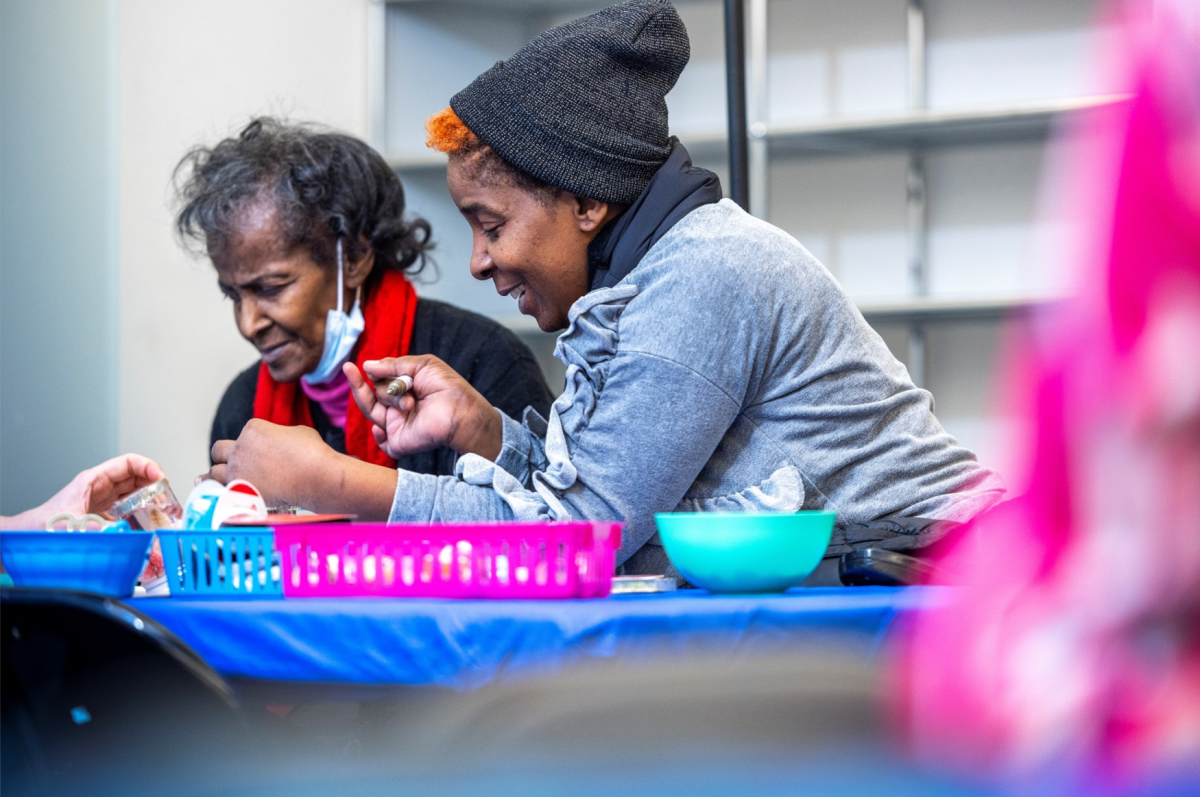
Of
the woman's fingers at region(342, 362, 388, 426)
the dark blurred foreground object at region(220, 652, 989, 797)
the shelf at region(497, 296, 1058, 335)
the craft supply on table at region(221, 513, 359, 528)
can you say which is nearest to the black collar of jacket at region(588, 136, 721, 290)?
the woman's fingers at region(342, 362, 388, 426)

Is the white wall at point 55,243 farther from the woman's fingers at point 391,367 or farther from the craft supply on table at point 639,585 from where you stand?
the craft supply on table at point 639,585

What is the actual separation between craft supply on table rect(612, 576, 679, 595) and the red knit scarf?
3.84 ft

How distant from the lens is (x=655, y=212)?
1.40m

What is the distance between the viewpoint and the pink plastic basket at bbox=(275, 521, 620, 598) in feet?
2.83

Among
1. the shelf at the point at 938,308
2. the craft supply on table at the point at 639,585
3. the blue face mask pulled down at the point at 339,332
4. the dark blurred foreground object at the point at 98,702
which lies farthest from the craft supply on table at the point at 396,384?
the shelf at the point at 938,308

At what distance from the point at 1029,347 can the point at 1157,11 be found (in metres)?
0.08

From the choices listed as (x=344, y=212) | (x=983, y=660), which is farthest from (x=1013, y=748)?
(x=344, y=212)

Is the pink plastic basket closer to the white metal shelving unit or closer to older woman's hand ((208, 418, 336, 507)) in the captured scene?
older woman's hand ((208, 418, 336, 507))

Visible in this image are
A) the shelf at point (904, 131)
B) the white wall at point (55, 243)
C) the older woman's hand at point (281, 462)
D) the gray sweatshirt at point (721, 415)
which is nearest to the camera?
the gray sweatshirt at point (721, 415)

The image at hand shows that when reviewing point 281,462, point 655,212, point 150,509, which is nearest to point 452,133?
point 655,212

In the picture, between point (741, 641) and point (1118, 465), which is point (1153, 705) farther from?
point (741, 641)

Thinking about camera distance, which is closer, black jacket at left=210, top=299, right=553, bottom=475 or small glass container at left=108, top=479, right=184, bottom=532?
small glass container at left=108, top=479, right=184, bottom=532

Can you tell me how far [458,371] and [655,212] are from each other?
83cm

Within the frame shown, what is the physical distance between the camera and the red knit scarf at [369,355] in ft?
6.91
